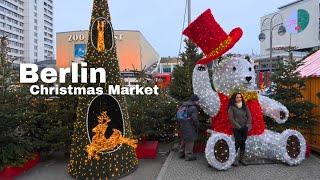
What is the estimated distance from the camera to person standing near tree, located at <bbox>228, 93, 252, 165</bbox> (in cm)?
777

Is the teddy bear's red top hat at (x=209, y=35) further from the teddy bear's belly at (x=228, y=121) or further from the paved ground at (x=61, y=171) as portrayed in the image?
the paved ground at (x=61, y=171)

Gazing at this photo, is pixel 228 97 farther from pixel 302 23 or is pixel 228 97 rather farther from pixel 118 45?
pixel 302 23

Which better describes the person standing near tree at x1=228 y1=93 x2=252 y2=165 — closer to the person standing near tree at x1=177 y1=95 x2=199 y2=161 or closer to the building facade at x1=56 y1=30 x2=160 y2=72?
the person standing near tree at x1=177 y1=95 x2=199 y2=161

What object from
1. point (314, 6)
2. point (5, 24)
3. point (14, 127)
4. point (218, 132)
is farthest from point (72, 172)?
point (5, 24)

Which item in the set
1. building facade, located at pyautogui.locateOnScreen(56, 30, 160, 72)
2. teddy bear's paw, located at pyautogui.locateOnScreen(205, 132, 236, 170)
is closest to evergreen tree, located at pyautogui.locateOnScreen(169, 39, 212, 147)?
teddy bear's paw, located at pyautogui.locateOnScreen(205, 132, 236, 170)

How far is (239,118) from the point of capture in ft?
25.5

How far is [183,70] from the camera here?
10844mm

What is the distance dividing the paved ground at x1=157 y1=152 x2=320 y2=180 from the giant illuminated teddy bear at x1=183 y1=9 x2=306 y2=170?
238 mm

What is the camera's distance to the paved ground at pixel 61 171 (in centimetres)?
813

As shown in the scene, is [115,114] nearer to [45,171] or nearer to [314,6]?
[45,171]

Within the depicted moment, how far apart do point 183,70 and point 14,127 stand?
4833 mm

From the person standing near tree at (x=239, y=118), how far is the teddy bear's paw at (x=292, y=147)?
2.68 ft

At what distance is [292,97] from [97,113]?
5005mm

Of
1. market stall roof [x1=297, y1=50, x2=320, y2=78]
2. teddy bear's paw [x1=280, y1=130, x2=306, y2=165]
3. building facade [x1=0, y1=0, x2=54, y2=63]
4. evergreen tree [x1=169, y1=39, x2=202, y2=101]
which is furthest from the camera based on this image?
building facade [x1=0, y1=0, x2=54, y2=63]
